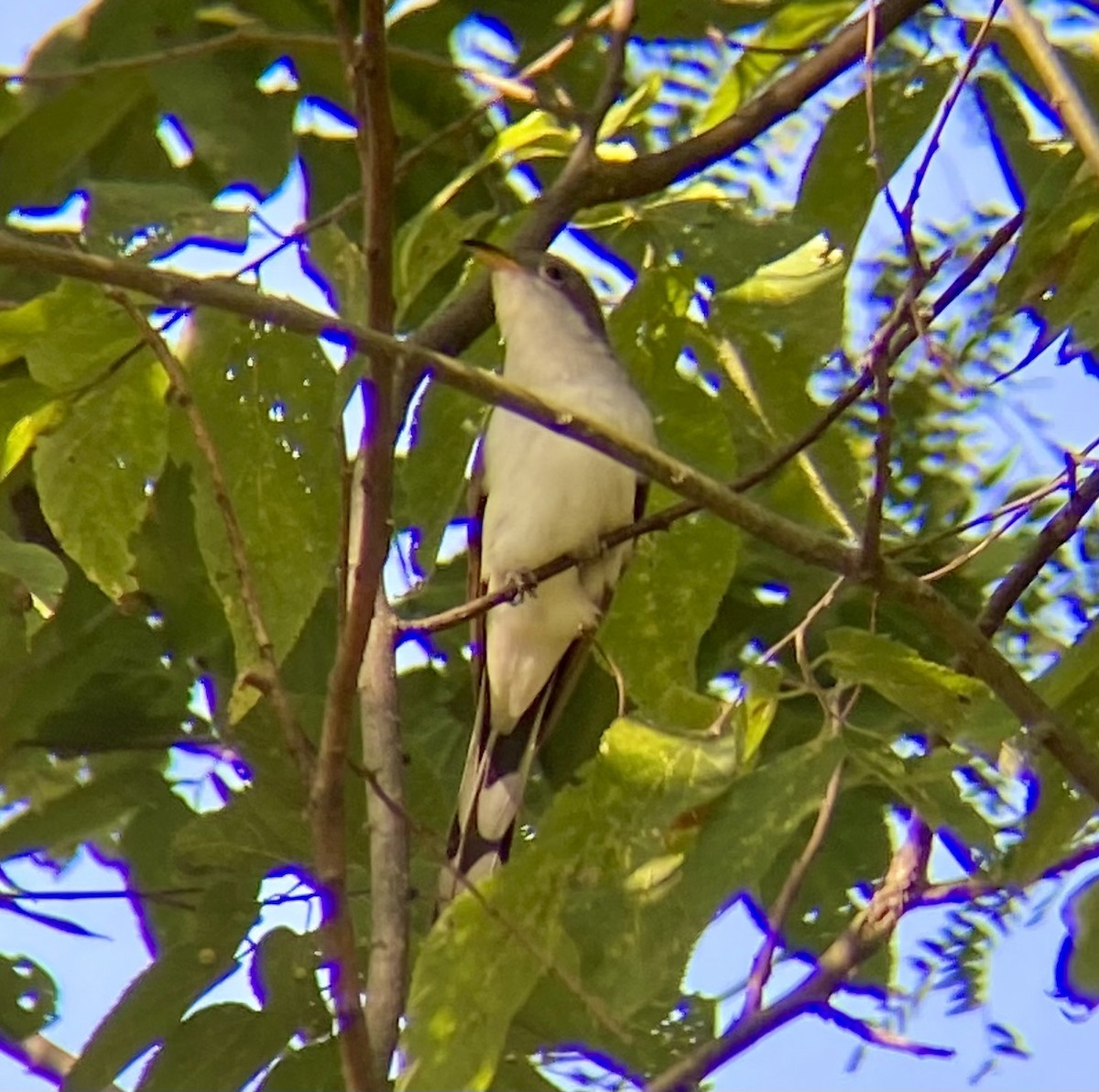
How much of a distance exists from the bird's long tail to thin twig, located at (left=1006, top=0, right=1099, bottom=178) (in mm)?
1878

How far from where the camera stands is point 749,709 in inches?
92.8

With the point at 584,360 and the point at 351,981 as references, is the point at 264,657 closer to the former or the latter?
the point at 351,981

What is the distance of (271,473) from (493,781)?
1560 mm

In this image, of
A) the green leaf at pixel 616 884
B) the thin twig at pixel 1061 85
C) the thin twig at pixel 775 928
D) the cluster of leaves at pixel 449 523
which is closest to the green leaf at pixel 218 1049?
the cluster of leaves at pixel 449 523

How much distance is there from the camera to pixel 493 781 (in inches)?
161

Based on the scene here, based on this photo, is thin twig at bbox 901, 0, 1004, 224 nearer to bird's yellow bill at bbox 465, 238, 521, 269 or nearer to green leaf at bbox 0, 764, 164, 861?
bird's yellow bill at bbox 465, 238, 521, 269

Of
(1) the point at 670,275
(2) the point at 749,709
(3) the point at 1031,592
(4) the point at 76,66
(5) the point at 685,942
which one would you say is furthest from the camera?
(3) the point at 1031,592

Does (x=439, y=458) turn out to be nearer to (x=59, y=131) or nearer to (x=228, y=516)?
(x=228, y=516)

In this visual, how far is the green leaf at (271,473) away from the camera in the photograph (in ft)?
8.70

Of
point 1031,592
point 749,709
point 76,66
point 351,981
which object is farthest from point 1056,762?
point 76,66

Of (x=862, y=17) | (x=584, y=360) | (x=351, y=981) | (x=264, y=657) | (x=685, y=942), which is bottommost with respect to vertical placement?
(x=685, y=942)

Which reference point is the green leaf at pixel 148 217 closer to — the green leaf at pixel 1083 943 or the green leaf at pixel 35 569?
the green leaf at pixel 35 569

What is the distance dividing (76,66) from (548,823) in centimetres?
200

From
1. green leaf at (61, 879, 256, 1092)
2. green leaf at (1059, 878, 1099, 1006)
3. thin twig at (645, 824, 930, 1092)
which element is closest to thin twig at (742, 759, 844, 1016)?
thin twig at (645, 824, 930, 1092)
